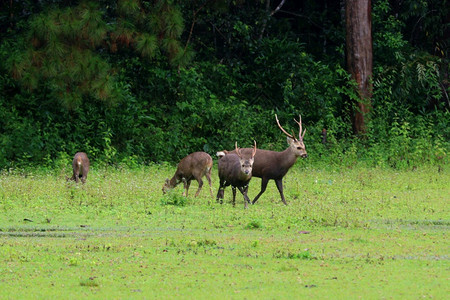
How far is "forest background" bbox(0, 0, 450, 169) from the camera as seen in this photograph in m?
19.0

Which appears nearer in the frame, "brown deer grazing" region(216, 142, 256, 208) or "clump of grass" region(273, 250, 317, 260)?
"clump of grass" region(273, 250, 317, 260)

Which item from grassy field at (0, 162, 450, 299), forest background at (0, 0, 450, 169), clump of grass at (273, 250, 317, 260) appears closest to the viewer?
grassy field at (0, 162, 450, 299)

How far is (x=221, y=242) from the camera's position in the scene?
31.1 ft

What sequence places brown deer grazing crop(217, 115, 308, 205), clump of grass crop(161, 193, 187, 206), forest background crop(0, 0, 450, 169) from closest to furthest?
clump of grass crop(161, 193, 187, 206) → brown deer grazing crop(217, 115, 308, 205) → forest background crop(0, 0, 450, 169)

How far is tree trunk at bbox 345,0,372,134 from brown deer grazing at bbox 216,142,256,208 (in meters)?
9.32

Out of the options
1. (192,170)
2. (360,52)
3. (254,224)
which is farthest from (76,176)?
(360,52)

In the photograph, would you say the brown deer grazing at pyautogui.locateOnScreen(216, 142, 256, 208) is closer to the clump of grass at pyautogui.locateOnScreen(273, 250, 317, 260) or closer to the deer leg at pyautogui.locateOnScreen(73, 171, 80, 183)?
the deer leg at pyautogui.locateOnScreen(73, 171, 80, 183)

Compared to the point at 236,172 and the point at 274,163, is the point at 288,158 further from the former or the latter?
the point at 236,172

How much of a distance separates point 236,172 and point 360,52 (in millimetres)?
10455

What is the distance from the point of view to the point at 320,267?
8.07 meters

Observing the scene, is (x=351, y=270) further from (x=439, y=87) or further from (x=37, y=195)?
(x=439, y=87)

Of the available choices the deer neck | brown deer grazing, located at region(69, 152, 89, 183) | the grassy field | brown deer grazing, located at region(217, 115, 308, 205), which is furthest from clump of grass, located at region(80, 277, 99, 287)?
brown deer grazing, located at region(69, 152, 89, 183)

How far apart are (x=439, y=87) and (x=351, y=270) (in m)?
16.8

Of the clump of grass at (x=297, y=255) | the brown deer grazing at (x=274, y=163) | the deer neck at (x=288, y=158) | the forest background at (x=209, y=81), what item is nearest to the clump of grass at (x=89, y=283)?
the clump of grass at (x=297, y=255)
